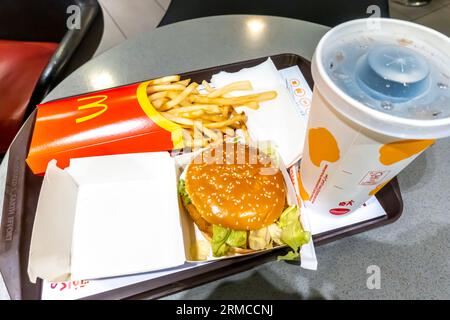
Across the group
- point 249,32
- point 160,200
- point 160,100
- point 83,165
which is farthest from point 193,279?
point 249,32

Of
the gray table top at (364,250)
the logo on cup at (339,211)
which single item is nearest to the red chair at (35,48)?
the gray table top at (364,250)

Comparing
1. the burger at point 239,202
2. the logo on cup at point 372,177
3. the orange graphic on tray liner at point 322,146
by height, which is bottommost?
the burger at point 239,202

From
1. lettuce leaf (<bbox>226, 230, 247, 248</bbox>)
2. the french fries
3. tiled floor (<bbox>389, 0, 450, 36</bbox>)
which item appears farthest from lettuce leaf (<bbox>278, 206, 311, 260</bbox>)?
tiled floor (<bbox>389, 0, 450, 36</bbox>)

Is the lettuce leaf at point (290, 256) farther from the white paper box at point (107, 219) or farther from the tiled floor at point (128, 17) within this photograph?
the tiled floor at point (128, 17)

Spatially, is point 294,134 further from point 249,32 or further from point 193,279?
point 249,32

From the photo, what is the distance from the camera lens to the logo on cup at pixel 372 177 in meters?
0.65

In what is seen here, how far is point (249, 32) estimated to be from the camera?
1.47 meters

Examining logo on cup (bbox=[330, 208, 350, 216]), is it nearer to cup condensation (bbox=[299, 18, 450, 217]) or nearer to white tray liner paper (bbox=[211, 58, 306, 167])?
cup condensation (bbox=[299, 18, 450, 217])

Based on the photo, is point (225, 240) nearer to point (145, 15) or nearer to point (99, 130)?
point (99, 130)

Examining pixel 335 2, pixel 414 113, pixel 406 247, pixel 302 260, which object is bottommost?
pixel 406 247

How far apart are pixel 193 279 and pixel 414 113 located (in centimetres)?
65

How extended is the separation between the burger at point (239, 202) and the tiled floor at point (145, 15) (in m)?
2.11

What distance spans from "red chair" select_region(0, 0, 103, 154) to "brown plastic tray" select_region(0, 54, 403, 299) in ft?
1.19

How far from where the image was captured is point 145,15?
278 cm
